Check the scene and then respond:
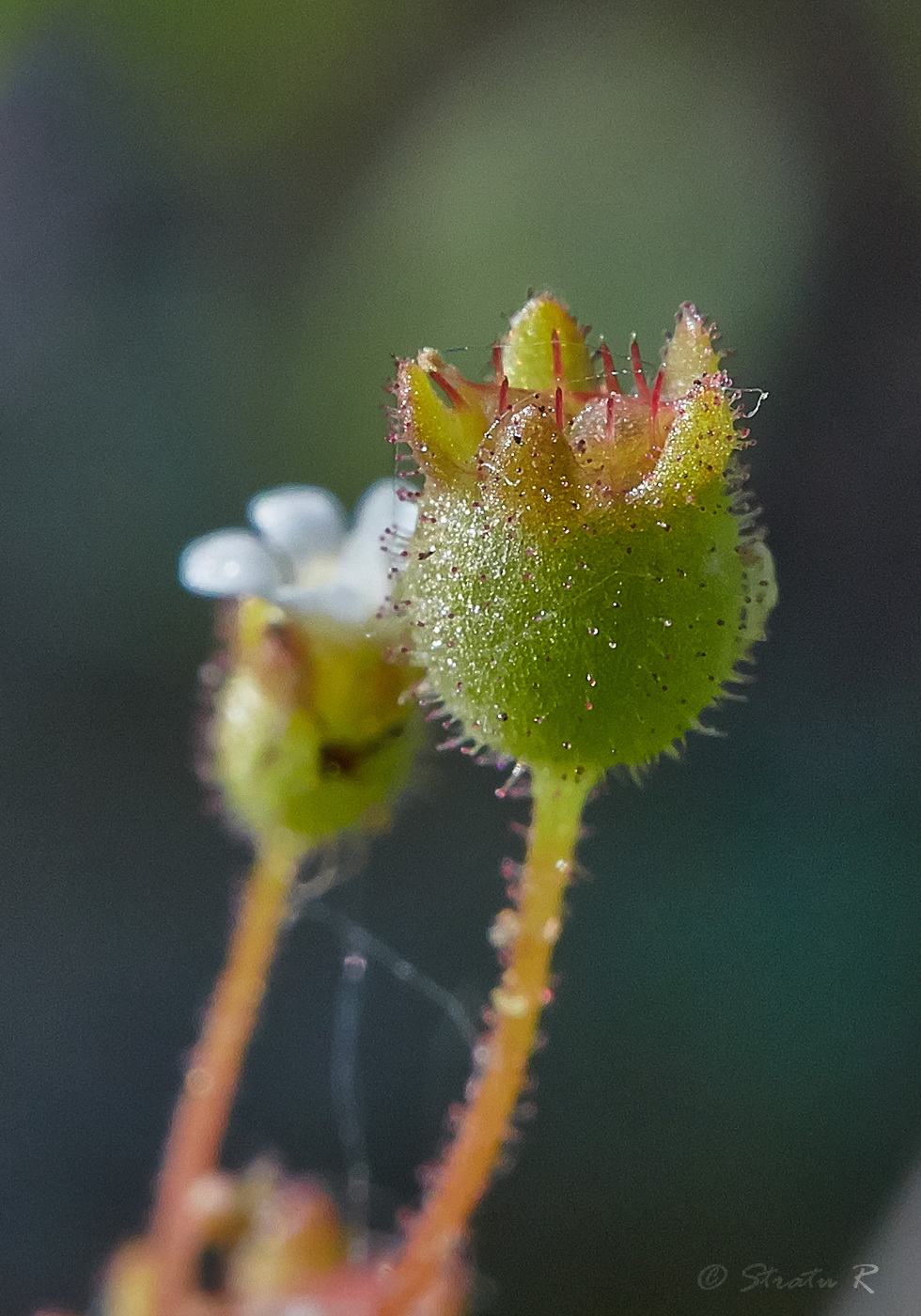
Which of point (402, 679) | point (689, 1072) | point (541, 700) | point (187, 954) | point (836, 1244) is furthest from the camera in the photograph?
point (187, 954)

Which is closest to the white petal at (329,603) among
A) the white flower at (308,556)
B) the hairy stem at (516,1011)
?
the white flower at (308,556)

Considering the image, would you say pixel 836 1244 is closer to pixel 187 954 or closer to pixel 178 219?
pixel 187 954

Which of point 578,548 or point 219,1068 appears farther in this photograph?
point 219,1068

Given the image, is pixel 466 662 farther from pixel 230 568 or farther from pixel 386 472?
pixel 386 472

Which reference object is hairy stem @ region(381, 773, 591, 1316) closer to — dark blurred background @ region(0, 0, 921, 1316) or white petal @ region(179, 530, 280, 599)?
white petal @ region(179, 530, 280, 599)

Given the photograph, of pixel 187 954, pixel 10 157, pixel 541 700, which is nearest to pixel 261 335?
pixel 10 157

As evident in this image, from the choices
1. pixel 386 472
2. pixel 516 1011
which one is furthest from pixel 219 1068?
pixel 386 472

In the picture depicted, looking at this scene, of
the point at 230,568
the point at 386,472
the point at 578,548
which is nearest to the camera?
the point at 578,548
